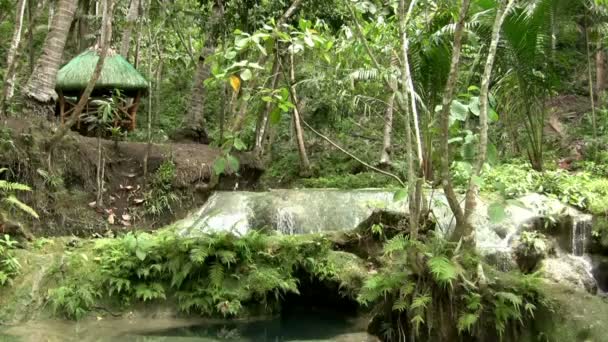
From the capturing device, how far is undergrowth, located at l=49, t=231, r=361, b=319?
6.65m

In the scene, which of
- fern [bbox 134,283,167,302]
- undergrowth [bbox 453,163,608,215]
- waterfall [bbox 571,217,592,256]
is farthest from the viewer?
undergrowth [bbox 453,163,608,215]

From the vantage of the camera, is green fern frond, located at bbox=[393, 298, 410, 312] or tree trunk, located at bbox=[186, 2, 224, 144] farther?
tree trunk, located at bbox=[186, 2, 224, 144]

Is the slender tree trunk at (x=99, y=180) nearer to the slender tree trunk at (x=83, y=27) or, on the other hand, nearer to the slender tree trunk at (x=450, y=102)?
the slender tree trunk at (x=450, y=102)

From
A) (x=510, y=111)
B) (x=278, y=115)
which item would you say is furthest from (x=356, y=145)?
(x=278, y=115)

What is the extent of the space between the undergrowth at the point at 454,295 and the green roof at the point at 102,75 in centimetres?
722

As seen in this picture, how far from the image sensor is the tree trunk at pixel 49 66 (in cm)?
912

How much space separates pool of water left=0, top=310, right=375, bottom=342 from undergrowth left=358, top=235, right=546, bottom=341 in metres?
0.94

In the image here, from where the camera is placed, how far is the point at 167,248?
6859 millimetres

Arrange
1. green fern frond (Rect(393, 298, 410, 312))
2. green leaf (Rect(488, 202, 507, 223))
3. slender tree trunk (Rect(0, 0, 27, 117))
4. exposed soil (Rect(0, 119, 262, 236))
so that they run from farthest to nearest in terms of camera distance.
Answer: exposed soil (Rect(0, 119, 262, 236)) < slender tree trunk (Rect(0, 0, 27, 117)) < green fern frond (Rect(393, 298, 410, 312)) < green leaf (Rect(488, 202, 507, 223))

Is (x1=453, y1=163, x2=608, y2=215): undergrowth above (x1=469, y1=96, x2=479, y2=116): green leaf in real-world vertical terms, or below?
below

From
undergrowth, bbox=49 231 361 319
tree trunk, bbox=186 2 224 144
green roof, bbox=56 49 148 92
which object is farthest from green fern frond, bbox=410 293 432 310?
tree trunk, bbox=186 2 224 144

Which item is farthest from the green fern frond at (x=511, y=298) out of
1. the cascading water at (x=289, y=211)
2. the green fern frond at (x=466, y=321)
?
the cascading water at (x=289, y=211)

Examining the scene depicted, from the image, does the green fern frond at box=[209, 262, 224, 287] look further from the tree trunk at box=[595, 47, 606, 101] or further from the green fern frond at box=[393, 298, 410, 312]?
the tree trunk at box=[595, 47, 606, 101]

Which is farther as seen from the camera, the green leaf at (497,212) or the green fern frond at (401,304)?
the green fern frond at (401,304)
